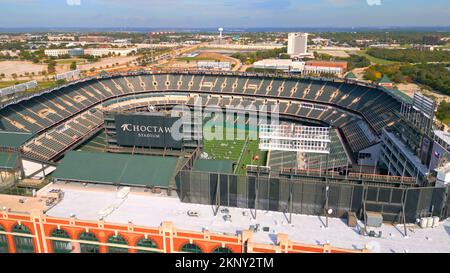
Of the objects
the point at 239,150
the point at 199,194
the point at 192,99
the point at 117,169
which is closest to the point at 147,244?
the point at 199,194

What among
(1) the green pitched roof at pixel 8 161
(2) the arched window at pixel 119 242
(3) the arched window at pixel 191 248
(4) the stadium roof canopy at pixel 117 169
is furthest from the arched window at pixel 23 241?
(3) the arched window at pixel 191 248

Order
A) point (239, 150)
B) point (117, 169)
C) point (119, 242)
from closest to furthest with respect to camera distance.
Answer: point (119, 242), point (117, 169), point (239, 150)

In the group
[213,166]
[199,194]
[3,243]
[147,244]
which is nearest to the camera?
[147,244]

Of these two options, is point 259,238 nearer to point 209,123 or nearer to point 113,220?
point 113,220

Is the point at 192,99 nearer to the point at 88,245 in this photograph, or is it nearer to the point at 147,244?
the point at 88,245

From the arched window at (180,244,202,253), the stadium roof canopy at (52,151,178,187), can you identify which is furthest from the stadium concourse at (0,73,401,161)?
the arched window at (180,244,202,253)
